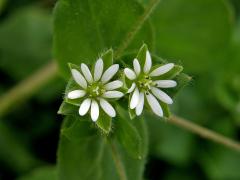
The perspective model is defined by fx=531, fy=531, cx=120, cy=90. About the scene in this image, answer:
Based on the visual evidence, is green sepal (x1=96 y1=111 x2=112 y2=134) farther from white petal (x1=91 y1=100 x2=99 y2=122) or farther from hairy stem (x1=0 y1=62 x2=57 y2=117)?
hairy stem (x1=0 y1=62 x2=57 y2=117)

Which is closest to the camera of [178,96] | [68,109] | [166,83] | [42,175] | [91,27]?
[68,109]

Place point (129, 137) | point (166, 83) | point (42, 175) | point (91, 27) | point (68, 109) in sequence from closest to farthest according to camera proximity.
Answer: point (68, 109) < point (166, 83) < point (129, 137) < point (91, 27) < point (42, 175)

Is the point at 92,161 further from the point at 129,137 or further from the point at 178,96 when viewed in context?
the point at 178,96

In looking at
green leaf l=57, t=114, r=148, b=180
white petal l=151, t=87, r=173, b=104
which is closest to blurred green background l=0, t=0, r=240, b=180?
green leaf l=57, t=114, r=148, b=180

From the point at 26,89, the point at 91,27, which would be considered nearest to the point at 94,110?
the point at 91,27

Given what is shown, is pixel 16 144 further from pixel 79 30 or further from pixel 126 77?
pixel 126 77
